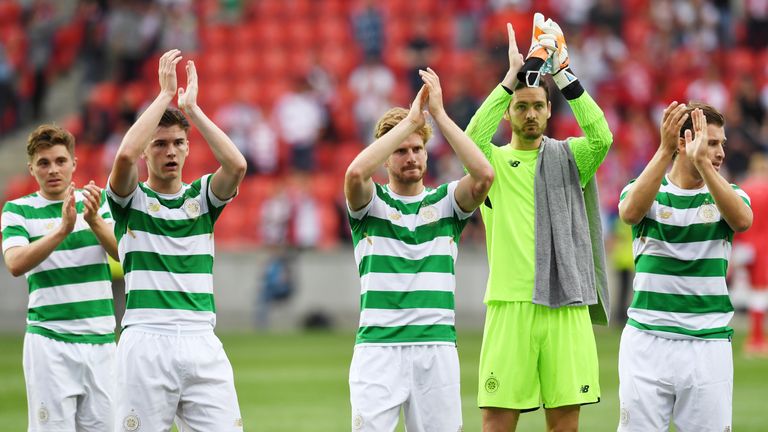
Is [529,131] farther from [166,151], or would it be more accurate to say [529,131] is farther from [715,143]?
[166,151]

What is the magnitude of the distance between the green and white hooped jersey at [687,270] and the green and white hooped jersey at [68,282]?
3386 mm

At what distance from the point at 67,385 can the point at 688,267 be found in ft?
12.7

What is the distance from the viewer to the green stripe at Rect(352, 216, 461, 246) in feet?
22.8

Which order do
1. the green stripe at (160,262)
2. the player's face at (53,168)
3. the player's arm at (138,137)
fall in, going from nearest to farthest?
the player's arm at (138,137) → the green stripe at (160,262) → the player's face at (53,168)

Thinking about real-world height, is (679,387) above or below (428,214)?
below

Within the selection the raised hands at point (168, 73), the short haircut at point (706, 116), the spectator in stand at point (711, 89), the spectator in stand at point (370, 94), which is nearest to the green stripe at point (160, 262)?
the raised hands at point (168, 73)

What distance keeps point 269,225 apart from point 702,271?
14315 millimetres

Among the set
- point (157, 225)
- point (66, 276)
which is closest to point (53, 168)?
point (66, 276)

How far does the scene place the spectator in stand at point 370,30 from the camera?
23484 mm

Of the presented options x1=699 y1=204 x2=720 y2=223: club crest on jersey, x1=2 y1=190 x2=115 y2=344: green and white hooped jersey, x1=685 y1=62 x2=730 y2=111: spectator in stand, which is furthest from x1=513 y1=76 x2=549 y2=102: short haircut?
x1=685 y1=62 x2=730 y2=111: spectator in stand

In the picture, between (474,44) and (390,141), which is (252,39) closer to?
(474,44)

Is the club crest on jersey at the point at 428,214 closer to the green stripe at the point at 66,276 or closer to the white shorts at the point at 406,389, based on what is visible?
the white shorts at the point at 406,389

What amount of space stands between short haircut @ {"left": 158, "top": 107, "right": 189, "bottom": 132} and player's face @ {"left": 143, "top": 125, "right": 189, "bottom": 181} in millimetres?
21

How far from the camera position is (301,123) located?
72.5ft
